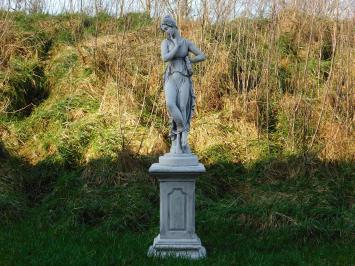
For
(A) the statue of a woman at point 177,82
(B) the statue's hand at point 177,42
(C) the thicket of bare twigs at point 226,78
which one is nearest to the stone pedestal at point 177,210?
(A) the statue of a woman at point 177,82

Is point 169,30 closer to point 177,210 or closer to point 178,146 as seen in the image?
point 178,146

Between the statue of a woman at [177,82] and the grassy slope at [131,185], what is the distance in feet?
4.03

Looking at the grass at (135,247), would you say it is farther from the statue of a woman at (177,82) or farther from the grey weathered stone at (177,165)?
the statue of a woman at (177,82)

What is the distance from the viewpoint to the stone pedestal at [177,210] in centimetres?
465

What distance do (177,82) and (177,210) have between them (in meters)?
1.22

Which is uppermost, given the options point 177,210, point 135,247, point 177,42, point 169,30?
Result: point 169,30

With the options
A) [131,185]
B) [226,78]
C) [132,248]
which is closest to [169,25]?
[132,248]

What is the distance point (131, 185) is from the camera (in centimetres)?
664

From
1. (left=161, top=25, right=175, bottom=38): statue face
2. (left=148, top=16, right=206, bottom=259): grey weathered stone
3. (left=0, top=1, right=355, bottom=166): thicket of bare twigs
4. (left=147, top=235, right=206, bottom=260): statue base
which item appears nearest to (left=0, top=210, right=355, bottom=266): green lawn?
(left=147, top=235, right=206, bottom=260): statue base

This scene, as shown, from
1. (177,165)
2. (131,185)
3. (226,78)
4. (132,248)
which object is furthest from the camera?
(226,78)

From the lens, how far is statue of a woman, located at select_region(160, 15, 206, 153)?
4648mm

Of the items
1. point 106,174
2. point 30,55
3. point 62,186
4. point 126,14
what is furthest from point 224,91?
point 30,55

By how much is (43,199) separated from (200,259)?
285cm

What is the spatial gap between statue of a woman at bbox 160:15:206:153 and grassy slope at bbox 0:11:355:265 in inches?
48.3
